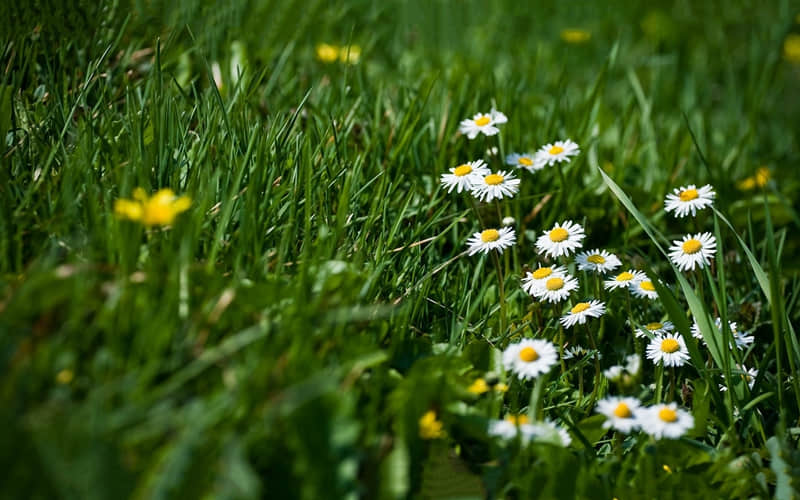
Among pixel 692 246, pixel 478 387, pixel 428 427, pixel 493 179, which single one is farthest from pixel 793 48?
pixel 428 427

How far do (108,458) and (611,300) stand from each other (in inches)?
53.5

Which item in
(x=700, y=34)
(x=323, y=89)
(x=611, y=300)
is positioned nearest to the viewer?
(x=611, y=300)

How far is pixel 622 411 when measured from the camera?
Answer: 1345 millimetres

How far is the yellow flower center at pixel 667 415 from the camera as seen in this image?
52.9 inches

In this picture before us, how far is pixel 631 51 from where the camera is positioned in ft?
13.6

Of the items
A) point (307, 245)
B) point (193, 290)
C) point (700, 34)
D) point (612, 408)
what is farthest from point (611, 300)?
point (700, 34)

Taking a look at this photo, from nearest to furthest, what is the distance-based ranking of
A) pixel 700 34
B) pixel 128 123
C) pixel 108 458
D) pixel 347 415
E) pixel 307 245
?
pixel 108 458 < pixel 347 415 < pixel 307 245 < pixel 128 123 < pixel 700 34

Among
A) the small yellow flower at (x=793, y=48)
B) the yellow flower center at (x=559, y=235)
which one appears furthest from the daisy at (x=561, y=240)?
the small yellow flower at (x=793, y=48)

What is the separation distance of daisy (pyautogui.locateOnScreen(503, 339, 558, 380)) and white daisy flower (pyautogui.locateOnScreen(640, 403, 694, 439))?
19 cm

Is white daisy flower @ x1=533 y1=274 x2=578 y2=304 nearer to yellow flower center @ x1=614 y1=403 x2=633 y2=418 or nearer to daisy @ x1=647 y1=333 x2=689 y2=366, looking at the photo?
daisy @ x1=647 y1=333 x2=689 y2=366

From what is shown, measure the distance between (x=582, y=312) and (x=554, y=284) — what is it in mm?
88

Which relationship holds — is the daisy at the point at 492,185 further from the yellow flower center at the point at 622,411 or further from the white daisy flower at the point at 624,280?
the yellow flower center at the point at 622,411

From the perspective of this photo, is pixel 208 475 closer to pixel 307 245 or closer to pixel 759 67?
pixel 307 245

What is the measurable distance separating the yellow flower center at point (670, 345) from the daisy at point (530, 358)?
38 cm
